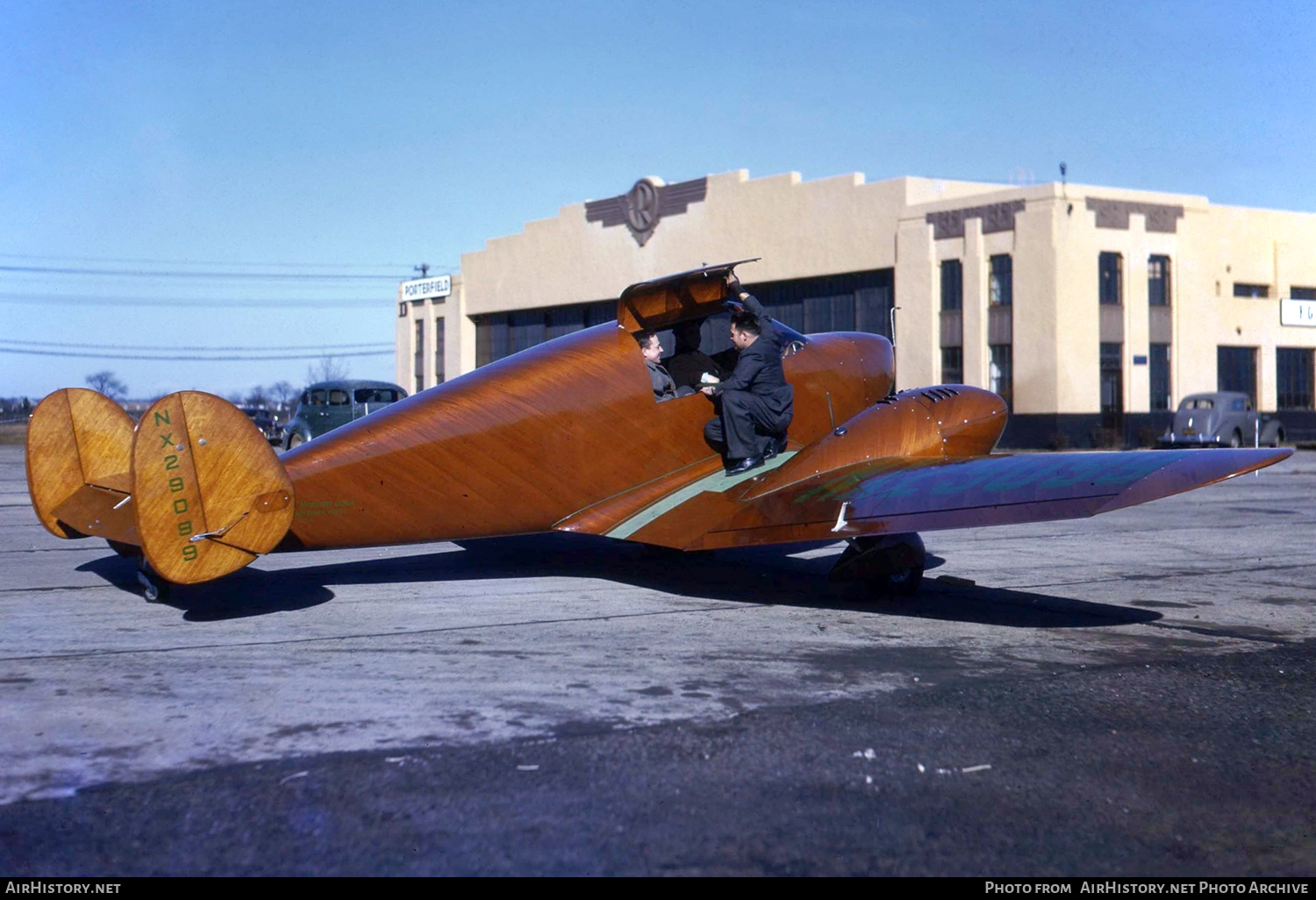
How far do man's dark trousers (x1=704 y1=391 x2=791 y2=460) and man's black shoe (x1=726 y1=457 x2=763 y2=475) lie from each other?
30 mm

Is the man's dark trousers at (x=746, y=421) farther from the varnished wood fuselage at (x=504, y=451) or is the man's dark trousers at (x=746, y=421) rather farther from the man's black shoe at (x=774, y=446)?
the varnished wood fuselage at (x=504, y=451)

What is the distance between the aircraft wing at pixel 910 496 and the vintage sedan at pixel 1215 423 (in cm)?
3672

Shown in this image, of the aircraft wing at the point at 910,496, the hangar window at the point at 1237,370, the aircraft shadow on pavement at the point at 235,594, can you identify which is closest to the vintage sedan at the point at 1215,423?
the hangar window at the point at 1237,370

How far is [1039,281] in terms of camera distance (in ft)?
151

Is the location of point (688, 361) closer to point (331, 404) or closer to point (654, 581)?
point (654, 581)

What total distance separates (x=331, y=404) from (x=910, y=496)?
1030 inches

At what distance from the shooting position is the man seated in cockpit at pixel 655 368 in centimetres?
1035

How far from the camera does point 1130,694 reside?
6.51m

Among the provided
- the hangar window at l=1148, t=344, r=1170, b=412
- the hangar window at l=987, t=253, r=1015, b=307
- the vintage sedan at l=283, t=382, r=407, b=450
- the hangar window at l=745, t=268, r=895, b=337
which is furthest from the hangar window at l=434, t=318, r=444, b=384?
the hangar window at l=1148, t=344, r=1170, b=412

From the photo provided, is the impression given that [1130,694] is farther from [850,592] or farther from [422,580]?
[422,580]

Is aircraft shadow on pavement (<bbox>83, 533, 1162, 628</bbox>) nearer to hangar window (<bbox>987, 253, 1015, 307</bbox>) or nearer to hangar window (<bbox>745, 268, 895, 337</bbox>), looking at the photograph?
hangar window (<bbox>987, 253, 1015, 307</bbox>)
